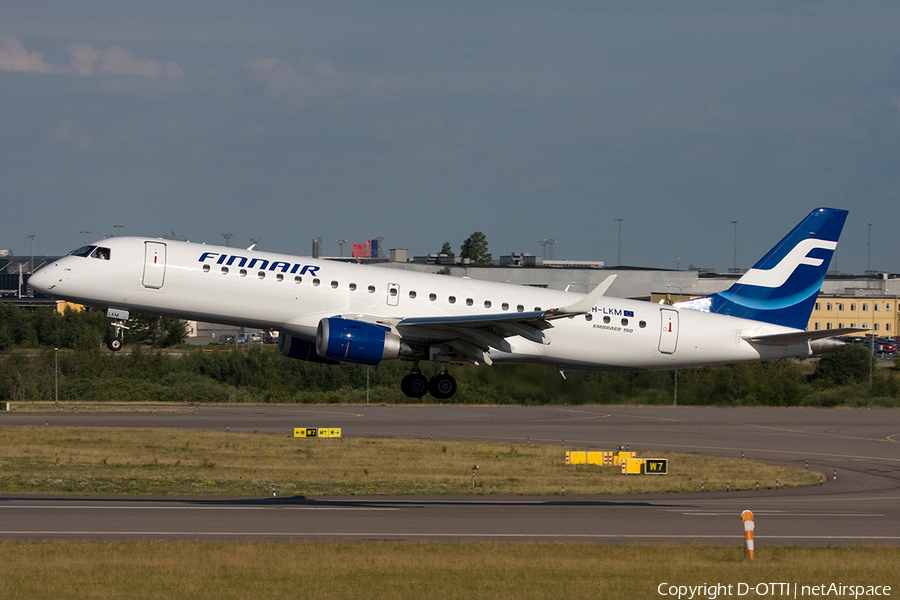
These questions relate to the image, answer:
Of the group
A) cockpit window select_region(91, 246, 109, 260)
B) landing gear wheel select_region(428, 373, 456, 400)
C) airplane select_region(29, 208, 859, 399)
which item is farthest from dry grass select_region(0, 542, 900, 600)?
cockpit window select_region(91, 246, 109, 260)

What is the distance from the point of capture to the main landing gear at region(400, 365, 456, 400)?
32.5 metres

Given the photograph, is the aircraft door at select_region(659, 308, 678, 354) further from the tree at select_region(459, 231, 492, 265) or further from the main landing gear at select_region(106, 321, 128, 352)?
the tree at select_region(459, 231, 492, 265)

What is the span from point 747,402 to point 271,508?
5715cm

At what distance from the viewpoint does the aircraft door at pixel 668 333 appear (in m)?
35.2

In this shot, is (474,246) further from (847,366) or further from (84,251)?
(84,251)

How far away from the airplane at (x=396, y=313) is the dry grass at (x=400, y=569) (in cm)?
626

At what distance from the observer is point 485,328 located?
105ft

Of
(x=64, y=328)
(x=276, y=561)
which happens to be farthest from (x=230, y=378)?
(x=276, y=561)

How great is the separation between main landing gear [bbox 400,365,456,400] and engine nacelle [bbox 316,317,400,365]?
1.67 meters

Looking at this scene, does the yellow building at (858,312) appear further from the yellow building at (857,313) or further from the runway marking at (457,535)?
the runway marking at (457,535)

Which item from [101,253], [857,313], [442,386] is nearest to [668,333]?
[442,386]

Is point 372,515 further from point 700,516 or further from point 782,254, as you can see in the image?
point 782,254

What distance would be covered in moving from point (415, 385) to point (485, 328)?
289 centimetres

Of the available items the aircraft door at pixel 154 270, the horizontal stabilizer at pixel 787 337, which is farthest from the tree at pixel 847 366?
the aircraft door at pixel 154 270
